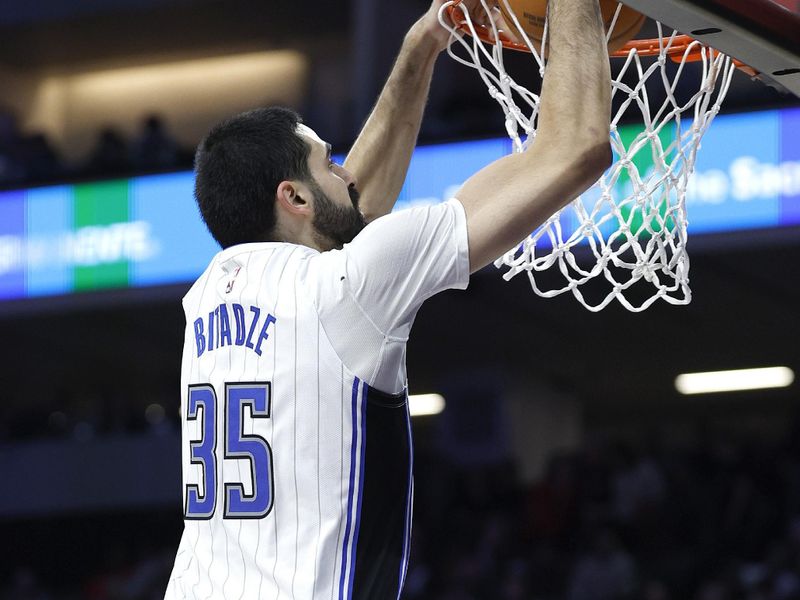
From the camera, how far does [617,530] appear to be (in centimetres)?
914

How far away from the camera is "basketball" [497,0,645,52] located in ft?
9.07

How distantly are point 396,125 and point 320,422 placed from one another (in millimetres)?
1065

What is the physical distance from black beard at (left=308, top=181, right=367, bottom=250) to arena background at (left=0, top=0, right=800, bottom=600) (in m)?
5.90

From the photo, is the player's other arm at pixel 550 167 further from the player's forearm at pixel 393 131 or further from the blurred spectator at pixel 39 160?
the blurred spectator at pixel 39 160

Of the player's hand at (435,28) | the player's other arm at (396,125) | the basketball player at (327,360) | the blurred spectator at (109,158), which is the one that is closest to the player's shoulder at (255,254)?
the basketball player at (327,360)

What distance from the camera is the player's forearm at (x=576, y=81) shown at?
2.21 meters

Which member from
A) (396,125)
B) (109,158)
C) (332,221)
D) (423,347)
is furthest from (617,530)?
(332,221)

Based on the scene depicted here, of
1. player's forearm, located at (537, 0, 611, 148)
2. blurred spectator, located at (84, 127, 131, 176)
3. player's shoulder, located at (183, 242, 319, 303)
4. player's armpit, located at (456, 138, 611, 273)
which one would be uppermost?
blurred spectator, located at (84, 127, 131, 176)

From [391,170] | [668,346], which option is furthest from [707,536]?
[391,170]

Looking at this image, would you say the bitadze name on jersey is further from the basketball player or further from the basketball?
the basketball

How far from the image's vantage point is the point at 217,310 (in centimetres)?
239

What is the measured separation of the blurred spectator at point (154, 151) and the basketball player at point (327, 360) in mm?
7976

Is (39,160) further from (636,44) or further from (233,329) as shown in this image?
(233,329)

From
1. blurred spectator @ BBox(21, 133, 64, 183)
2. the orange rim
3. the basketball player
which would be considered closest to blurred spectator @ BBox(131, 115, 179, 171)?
blurred spectator @ BBox(21, 133, 64, 183)
